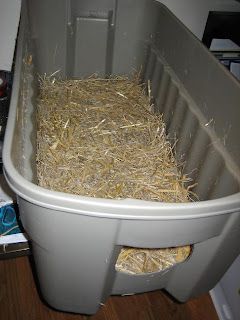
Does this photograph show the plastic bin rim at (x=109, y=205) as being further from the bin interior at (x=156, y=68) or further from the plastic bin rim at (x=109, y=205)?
the bin interior at (x=156, y=68)

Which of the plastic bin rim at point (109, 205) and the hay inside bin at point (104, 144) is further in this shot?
the hay inside bin at point (104, 144)

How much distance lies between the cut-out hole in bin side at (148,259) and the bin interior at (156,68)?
19 cm

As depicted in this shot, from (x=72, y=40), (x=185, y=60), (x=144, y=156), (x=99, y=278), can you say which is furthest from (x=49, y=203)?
(x=72, y=40)

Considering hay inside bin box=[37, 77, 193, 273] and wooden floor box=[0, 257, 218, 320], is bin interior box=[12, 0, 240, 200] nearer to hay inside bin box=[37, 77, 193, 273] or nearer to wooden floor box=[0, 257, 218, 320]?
hay inside bin box=[37, 77, 193, 273]

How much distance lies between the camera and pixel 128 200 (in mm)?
466

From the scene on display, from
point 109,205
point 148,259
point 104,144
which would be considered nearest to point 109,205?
point 109,205

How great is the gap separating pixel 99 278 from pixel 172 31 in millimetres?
824

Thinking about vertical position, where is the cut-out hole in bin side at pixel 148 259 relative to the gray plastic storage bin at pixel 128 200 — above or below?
below

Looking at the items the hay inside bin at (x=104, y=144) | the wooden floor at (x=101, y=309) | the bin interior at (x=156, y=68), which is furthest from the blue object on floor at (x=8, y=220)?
the bin interior at (x=156, y=68)

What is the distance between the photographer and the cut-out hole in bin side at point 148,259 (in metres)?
0.80

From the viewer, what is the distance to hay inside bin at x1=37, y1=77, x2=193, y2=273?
34.9 inches

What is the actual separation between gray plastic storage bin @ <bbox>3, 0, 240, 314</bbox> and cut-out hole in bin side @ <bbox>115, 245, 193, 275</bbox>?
58 mm

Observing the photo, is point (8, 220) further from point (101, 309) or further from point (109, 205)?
point (109, 205)

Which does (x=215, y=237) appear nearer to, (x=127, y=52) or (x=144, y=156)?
(x=144, y=156)
